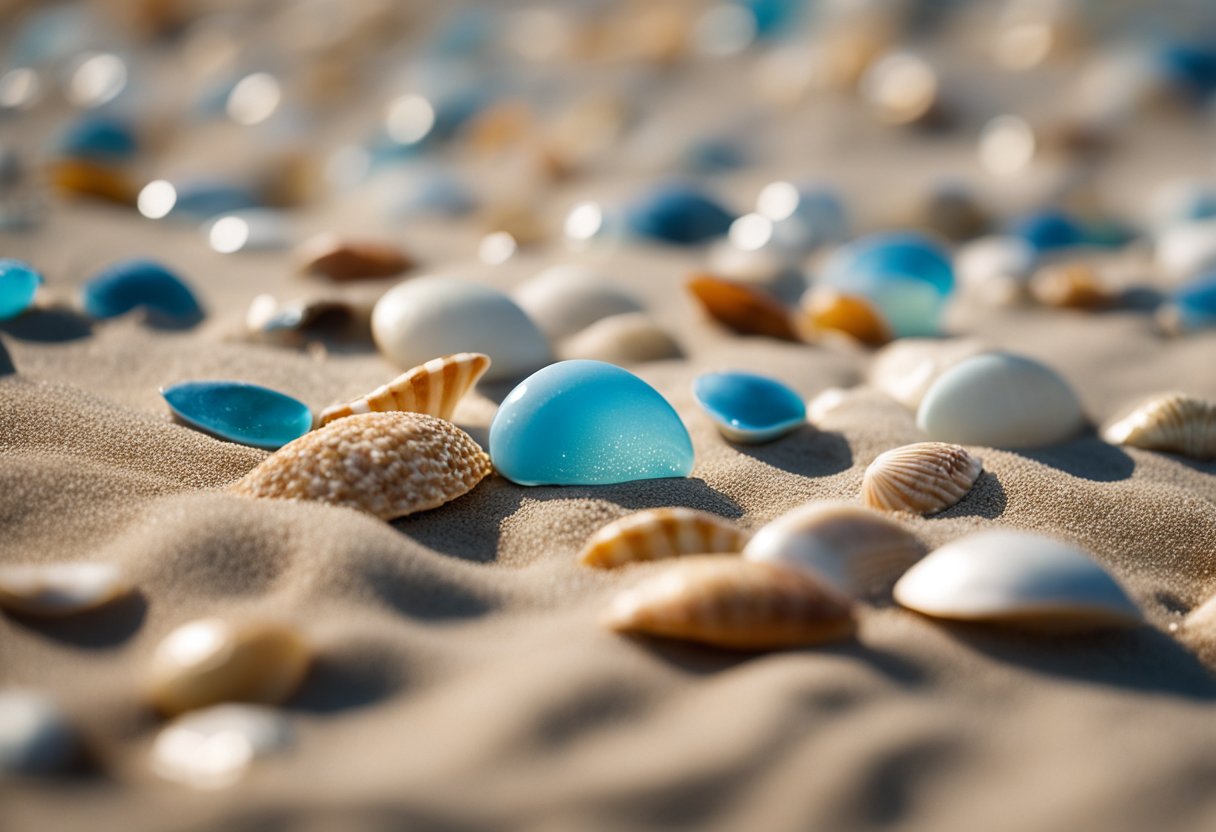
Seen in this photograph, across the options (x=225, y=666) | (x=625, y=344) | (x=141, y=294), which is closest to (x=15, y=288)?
(x=141, y=294)

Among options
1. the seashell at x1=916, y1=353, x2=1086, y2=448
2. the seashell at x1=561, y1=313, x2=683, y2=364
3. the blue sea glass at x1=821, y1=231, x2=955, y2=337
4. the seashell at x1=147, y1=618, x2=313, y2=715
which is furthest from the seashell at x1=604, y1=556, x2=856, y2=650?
the blue sea glass at x1=821, y1=231, x2=955, y2=337

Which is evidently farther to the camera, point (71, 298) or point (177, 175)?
point (177, 175)

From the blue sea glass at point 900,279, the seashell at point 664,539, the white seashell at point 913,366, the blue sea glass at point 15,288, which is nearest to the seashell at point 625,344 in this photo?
the white seashell at point 913,366

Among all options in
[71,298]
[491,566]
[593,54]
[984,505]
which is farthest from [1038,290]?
[593,54]

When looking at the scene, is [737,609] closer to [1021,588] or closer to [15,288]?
[1021,588]

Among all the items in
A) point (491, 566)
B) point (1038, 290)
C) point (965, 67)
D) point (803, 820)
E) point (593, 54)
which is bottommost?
point (803, 820)

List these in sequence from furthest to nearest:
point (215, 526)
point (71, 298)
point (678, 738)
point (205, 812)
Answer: point (71, 298) < point (215, 526) < point (678, 738) < point (205, 812)

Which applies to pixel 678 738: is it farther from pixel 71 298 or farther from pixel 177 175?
pixel 177 175
